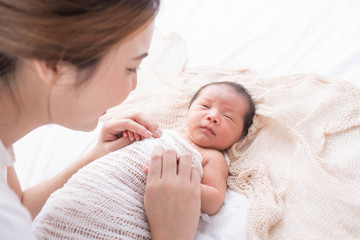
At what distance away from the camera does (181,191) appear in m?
0.97

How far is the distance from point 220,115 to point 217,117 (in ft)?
0.11

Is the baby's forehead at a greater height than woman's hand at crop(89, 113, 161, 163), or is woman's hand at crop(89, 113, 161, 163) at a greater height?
the baby's forehead

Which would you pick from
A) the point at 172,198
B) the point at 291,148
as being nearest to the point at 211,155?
the point at 291,148

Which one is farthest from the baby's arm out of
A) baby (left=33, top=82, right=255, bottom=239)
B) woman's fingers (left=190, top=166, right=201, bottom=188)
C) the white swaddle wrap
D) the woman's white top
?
the woman's white top

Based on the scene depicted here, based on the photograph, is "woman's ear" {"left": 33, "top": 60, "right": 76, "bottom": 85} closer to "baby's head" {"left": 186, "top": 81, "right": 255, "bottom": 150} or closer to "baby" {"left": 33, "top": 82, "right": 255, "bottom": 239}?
"baby" {"left": 33, "top": 82, "right": 255, "bottom": 239}

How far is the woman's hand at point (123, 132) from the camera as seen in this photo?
4.05ft

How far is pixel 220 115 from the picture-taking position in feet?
4.68

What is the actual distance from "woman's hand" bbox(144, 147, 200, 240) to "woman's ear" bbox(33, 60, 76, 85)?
0.40 m

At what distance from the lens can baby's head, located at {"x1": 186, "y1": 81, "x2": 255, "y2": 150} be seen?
1385 millimetres

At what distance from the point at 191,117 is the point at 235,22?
0.84m

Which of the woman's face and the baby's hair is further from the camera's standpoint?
the baby's hair

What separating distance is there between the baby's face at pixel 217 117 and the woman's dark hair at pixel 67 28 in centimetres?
72

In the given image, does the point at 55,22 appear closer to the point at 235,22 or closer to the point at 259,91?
the point at 259,91

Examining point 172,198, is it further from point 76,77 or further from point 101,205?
point 76,77
